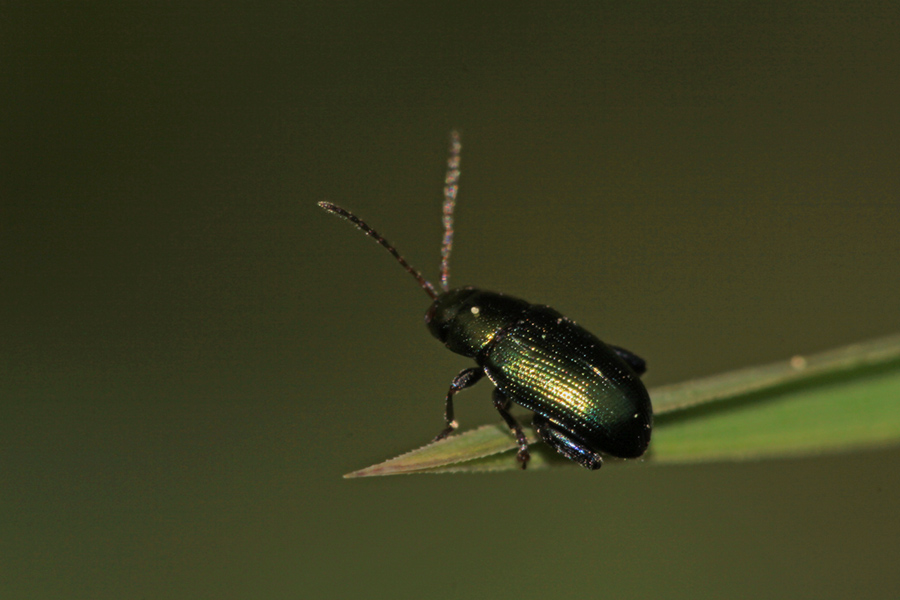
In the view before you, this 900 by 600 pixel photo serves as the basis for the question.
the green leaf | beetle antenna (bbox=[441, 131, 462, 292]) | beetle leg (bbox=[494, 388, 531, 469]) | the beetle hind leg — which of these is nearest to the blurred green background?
beetle leg (bbox=[494, 388, 531, 469])

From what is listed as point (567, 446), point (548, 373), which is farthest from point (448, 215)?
point (567, 446)

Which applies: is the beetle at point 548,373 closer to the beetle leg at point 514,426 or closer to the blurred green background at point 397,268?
the beetle leg at point 514,426

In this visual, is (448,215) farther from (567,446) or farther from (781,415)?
(781,415)

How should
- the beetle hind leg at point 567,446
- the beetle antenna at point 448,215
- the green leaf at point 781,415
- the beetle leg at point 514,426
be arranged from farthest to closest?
the beetle antenna at point 448,215, the beetle hind leg at point 567,446, the beetle leg at point 514,426, the green leaf at point 781,415

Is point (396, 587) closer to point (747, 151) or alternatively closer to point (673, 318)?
point (673, 318)

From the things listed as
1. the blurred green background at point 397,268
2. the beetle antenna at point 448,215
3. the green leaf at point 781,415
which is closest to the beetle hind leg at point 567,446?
the green leaf at point 781,415
